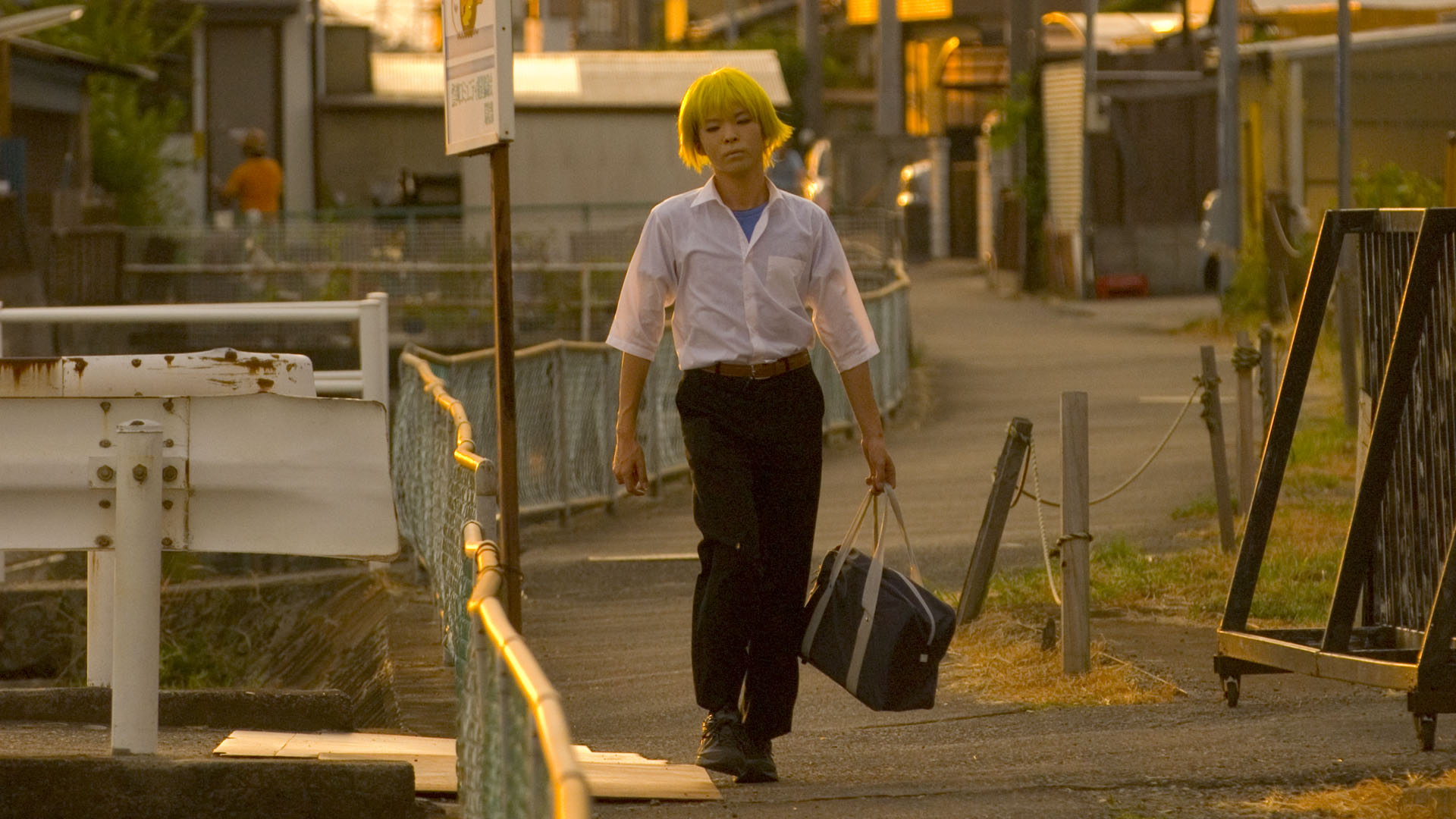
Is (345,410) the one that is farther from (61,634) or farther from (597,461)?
(597,461)

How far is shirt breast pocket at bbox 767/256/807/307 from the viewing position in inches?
218

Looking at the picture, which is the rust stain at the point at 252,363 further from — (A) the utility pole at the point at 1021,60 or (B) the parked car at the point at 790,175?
(A) the utility pole at the point at 1021,60

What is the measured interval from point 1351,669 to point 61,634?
583 cm

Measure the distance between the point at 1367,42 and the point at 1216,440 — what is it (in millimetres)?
15485

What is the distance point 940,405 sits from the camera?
18422 millimetres

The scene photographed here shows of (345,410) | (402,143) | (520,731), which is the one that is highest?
(402,143)

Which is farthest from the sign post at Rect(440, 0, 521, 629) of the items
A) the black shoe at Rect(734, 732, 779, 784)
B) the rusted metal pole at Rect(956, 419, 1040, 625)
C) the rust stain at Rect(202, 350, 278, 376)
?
the rusted metal pole at Rect(956, 419, 1040, 625)

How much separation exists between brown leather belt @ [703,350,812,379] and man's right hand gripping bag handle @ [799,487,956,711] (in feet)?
1.67

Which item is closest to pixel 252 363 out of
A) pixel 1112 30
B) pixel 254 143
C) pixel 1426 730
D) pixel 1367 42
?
pixel 1426 730

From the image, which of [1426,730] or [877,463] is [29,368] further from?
[1426,730]

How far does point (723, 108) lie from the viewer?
550 centimetres

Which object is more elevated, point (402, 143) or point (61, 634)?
point (402, 143)

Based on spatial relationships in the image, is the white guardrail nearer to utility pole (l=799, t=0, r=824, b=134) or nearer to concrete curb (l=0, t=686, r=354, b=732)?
concrete curb (l=0, t=686, r=354, b=732)

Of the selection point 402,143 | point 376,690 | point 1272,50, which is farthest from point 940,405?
point 402,143
